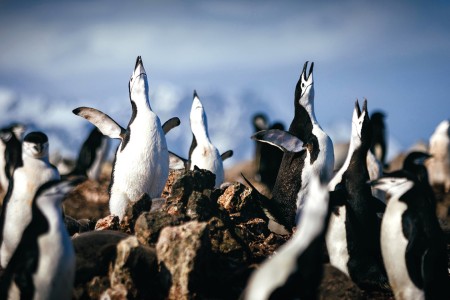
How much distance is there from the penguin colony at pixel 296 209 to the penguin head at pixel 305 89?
0.06 ft

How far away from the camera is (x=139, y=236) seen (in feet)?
25.2

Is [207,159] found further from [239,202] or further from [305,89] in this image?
[239,202]

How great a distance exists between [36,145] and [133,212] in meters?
1.45

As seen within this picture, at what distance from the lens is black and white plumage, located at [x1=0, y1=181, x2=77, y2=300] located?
6.22m

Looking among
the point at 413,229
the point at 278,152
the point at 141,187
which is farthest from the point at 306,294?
the point at 278,152

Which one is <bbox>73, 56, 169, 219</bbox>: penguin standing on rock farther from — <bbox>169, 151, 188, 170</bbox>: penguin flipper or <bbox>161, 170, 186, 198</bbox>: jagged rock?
<bbox>169, 151, 188, 170</bbox>: penguin flipper

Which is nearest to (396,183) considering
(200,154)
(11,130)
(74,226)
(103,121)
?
(74,226)

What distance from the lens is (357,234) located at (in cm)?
805

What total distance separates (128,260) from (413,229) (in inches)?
106

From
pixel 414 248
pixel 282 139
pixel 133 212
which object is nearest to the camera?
pixel 414 248

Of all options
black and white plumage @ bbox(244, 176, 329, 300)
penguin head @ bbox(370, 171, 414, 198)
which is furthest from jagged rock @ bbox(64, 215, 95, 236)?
black and white plumage @ bbox(244, 176, 329, 300)

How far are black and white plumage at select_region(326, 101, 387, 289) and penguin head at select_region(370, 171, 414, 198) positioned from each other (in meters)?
0.83

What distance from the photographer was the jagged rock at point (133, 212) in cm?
852

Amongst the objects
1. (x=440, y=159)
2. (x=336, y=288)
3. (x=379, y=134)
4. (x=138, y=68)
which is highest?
(x=138, y=68)
